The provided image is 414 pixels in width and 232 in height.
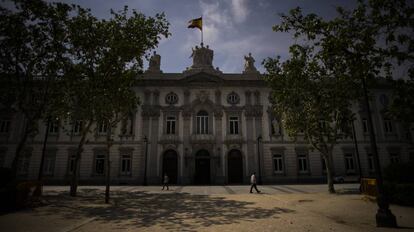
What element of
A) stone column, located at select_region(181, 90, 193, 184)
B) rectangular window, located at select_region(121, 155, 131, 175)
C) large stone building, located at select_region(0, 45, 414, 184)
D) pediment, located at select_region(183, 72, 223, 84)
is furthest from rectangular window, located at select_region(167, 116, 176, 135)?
rectangular window, located at select_region(121, 155, 131, 175)

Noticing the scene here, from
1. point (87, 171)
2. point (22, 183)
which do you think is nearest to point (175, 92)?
point (87, 171)

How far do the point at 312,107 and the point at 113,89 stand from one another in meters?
14.4

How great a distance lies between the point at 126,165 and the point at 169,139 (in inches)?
231

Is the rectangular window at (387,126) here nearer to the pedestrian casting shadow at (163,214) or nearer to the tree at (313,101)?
the tree at (313,101)

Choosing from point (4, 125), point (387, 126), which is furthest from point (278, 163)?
point (4, 125)

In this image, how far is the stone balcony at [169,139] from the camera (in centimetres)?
2792

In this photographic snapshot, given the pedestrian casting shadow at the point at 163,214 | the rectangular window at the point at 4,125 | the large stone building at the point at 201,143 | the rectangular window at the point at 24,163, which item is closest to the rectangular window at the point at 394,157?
the large stone building at the point at 201,143

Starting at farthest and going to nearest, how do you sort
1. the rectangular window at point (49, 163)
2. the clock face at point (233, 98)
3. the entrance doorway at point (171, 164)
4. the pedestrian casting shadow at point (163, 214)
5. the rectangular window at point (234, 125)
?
the clock face at point (233, 98) → the rectangular window at point (234, 125) → the entrance doorway at point (171, 164) → the rectangular window at point (49, 163) → the pedestrian casting shadow at point (163, 214)

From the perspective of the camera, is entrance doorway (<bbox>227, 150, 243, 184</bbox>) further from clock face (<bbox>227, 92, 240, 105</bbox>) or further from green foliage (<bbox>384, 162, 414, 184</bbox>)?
green foliage (<bbox>384, 162, 414, 184</bbox>)

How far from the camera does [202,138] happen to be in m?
28.1

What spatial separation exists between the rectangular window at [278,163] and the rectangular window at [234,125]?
5.56m

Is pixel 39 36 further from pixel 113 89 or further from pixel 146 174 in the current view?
pixel 146 174

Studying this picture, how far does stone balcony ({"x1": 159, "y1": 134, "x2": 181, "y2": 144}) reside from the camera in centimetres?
2792

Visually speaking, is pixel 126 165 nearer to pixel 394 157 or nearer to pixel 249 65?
pixel 249 65
